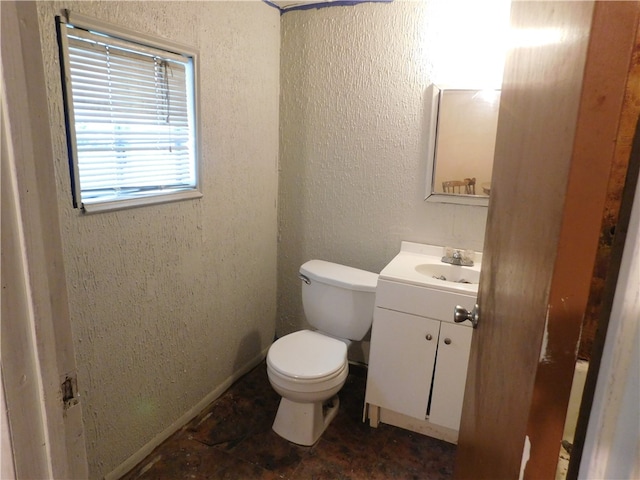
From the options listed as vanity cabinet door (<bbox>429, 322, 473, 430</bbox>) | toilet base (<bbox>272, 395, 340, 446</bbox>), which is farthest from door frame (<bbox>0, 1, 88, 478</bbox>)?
vanity cabinet door (<bbox>429, 322, 473, 430</bbox>)

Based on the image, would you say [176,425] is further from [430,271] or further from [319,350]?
[430,271]

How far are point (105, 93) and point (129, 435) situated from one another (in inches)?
52.5

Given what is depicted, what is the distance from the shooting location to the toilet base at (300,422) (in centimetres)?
188

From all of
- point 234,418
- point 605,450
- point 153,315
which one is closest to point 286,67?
point 153,315

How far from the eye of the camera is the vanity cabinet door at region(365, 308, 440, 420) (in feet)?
6.04

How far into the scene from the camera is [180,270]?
1.80 metres

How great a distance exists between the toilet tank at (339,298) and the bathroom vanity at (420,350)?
0.17 meters

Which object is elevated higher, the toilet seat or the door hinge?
the door hinge

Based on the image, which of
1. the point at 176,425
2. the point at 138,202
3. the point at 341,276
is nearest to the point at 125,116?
the point at 138,202

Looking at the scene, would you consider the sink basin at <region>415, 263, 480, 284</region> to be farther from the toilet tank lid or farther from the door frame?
the door frame

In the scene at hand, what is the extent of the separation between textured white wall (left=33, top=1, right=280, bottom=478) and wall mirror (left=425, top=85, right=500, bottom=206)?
936 mm

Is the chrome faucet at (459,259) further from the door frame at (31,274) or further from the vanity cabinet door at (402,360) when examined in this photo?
the door frame at (31,274)

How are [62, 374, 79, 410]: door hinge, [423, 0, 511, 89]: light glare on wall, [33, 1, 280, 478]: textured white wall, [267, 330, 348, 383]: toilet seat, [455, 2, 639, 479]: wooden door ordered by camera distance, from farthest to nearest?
[423, 0, 511, 89]: light glare on wall, [267, 330, 348, 383]: toilet seat, [33, 1, 280, 478]: textured white wall, [62, 374, 79, 410]: door hinge, [455, 2, 639, 479]: wooden door

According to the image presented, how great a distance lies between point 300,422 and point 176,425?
59cm
